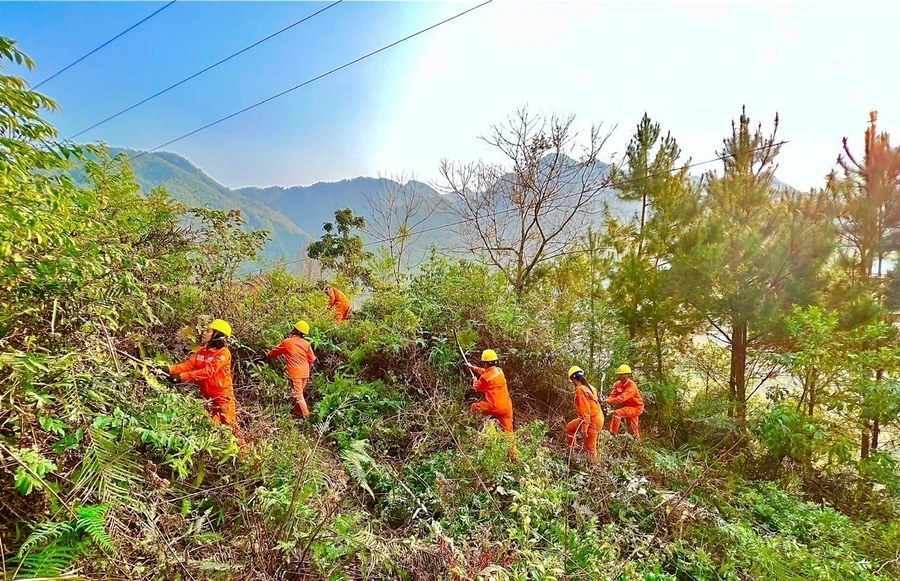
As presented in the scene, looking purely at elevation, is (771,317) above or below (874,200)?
below

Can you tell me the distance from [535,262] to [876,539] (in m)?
7.61

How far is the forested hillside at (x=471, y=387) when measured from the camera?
2.34 metres

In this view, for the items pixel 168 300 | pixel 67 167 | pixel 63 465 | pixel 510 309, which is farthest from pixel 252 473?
pixel 510 309

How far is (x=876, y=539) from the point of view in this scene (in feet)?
12.4

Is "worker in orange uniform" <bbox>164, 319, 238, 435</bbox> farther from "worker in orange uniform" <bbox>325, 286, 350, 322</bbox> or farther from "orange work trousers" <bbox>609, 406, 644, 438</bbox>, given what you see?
"orange work trousers" <bbox>609, 406, 644, 438</bbox>

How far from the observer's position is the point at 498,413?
5410mm

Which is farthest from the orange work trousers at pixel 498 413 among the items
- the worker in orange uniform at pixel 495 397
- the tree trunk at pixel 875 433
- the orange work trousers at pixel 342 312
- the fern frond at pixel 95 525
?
the tree trunk at pixel 875 433

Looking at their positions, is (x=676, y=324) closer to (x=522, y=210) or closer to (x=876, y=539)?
(x=876, y=539)

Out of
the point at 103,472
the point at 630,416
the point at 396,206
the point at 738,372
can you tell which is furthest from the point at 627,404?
the point at 396,206

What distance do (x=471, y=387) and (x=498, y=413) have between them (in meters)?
1.10

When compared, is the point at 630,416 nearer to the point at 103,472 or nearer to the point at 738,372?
the point at 738,372

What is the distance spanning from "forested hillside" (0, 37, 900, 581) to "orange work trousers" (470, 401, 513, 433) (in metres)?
0.27

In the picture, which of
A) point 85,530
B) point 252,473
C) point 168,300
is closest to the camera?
point 85,530

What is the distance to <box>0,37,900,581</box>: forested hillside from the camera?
234 centimetres
